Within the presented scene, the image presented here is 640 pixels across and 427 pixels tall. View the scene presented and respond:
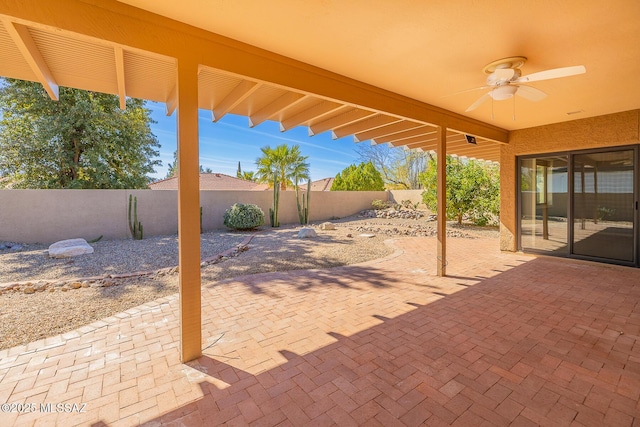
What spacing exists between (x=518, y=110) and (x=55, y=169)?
15144 mm

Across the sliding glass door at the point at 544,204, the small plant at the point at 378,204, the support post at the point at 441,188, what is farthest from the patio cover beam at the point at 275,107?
the small plant at the point at 378,204

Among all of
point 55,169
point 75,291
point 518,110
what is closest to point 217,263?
point 75,291

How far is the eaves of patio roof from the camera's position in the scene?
7.38 ft

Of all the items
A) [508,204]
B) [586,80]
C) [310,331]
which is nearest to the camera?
[310,331]

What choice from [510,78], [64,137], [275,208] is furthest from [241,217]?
[510,78]

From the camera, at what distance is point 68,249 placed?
22.4 ft

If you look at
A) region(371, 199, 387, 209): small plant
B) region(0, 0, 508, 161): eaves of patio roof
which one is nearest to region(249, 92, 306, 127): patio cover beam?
region(0, 0, 508, 161): eaves of patio roof

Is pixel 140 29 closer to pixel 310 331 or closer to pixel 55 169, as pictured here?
pixel 310 331

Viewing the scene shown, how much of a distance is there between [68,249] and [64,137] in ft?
21.8

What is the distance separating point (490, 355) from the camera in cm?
276

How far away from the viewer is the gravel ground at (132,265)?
3625mm

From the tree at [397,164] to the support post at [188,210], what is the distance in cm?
2387

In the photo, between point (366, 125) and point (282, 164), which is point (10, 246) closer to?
point (366, 125)

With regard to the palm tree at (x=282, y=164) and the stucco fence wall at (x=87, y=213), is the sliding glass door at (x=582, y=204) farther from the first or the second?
the palm tree at (x=282, y=164)
